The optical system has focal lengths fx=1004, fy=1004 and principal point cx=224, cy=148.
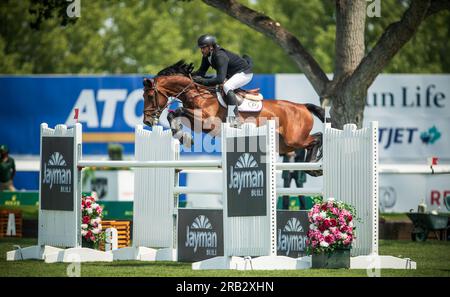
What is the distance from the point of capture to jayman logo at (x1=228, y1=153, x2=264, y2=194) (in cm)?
957

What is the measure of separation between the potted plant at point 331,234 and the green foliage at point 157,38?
79.7 ft

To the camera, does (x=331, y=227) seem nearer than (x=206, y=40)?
Yes

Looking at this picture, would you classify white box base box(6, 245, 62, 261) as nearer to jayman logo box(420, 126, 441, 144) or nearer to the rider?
the rider

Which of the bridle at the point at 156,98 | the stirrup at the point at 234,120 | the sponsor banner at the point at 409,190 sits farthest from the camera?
the sponsor banner at the point at 409,190

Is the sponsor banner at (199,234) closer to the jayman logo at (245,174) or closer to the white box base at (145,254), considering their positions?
the white box base at (145,254)

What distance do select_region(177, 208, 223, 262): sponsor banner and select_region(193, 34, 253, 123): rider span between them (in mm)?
1678

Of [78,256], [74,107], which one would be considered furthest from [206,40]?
[74,107]

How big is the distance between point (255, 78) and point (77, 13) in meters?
8.32

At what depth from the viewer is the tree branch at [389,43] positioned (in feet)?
47.1

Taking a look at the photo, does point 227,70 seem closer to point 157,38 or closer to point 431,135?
point 431,135

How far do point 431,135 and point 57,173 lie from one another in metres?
13.0

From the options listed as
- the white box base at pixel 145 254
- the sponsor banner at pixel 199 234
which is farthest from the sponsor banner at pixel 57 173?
the sponsor banner at pixel 199 234

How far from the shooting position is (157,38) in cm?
3762

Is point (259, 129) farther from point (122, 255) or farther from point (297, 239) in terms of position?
point (122, 255)
